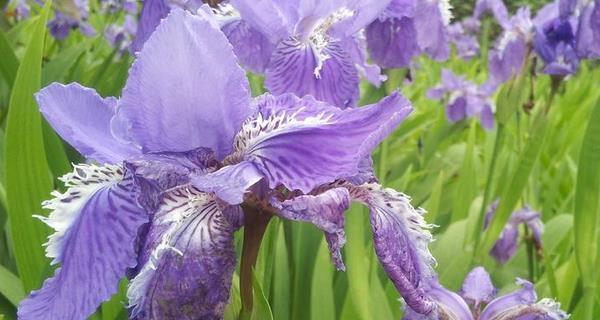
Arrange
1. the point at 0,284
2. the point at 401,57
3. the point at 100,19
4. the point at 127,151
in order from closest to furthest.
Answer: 1. the point at 127,151
2. the point at 0,284
3. the point at 401,57
4. the point at 100,19

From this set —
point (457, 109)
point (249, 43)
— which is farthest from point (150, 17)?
point (457, 109)

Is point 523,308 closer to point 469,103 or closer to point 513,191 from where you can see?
point 513,191

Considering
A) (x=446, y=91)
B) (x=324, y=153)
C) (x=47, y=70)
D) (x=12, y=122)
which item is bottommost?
(x=446, y=91)

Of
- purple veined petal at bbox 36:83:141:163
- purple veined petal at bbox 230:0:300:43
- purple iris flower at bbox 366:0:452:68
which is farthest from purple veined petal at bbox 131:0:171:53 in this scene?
purple veined petal at bbox 36:83:141:163

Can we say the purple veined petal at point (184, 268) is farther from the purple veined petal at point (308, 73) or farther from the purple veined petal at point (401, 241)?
the purple veined petal at point (308, 73)

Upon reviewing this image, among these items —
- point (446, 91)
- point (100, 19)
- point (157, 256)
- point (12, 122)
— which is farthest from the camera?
point (100, 19)

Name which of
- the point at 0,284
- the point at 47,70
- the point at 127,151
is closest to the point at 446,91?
the point at 47,70

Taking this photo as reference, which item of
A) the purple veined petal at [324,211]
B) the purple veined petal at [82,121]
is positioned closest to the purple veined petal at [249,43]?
the purple veined petal at [82,121]

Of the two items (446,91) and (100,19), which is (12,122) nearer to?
(446,91)
